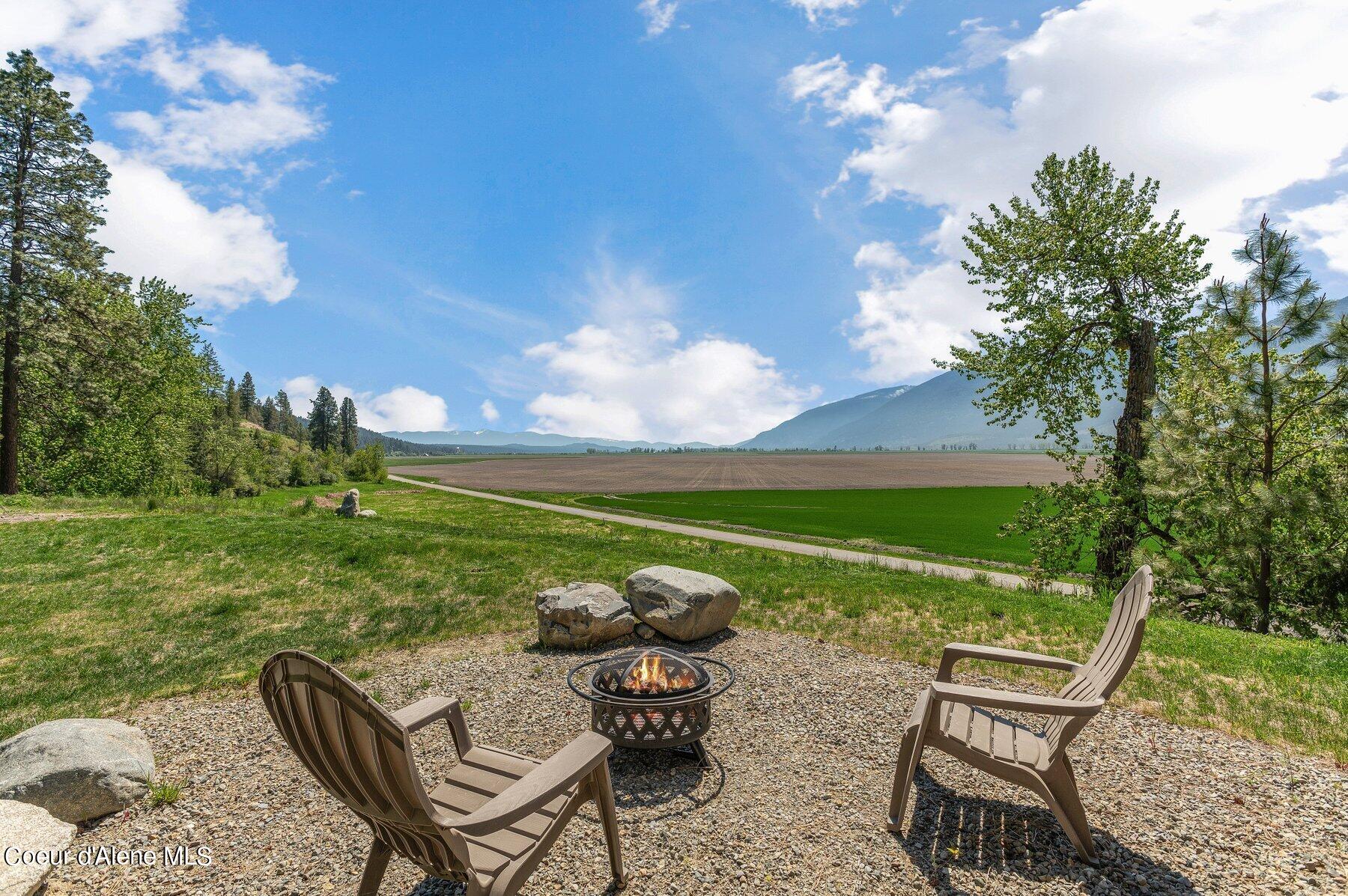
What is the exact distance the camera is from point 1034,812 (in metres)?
4.31

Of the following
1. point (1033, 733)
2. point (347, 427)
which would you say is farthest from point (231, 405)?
point (1033, 733)

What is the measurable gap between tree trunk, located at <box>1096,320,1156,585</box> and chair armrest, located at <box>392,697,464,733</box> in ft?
56.5

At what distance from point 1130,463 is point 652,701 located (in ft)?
54.4

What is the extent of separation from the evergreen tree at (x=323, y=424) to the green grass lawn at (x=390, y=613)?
94.4 metres

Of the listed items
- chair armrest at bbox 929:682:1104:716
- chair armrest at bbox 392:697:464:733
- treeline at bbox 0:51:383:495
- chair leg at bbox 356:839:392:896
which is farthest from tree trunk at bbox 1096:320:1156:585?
treeline at bbox 0:51:383:495

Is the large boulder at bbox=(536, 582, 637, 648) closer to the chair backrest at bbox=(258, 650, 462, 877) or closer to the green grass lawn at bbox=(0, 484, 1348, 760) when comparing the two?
the green grass lawn at bbox=(0, 484, 1348, 760)

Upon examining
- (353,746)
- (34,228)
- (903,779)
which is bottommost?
(903,779)

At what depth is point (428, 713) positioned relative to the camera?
3.79m

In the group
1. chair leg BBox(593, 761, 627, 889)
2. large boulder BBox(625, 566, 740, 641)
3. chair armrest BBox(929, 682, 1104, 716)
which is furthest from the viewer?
large boulder BBox(625, 566, 740, 641)

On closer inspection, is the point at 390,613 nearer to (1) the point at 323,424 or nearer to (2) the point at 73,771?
(2) the point at 73,771

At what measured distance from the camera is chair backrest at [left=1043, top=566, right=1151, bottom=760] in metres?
3.80

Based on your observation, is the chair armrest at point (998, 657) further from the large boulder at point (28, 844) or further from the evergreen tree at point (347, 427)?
the evergreen tree at point (347, 427)


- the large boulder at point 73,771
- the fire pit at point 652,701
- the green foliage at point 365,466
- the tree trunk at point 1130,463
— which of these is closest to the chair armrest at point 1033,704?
the fire pit at point 652,701

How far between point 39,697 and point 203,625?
9.16 ft
